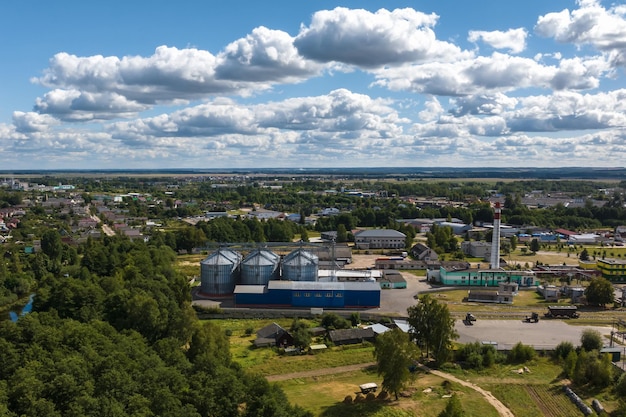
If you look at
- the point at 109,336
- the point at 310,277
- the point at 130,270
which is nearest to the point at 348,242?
the point at 310,277

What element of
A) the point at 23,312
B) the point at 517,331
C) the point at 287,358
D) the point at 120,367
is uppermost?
the point at 120,367

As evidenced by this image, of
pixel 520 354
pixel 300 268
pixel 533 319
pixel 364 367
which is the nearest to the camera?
pixel 364 367

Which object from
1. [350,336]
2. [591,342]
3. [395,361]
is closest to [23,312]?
[350,336]

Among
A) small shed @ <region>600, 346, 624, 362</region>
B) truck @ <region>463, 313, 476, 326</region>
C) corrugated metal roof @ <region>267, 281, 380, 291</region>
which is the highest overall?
corrugated metal roof @ <region>267, 281, 380, 291</region>

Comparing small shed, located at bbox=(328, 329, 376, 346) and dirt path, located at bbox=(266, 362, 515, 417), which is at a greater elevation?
small shed, located at bbox=(328, 329, 376, 346)

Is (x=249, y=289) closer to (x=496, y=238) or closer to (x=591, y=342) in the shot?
(x=591, y=342)

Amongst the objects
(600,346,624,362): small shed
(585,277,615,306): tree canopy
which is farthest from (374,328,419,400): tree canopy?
(585,277,615,306): tree canopy

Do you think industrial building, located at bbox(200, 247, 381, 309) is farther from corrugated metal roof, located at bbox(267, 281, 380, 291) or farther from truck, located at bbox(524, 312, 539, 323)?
truck, located at bbox(524, 312, 539, 323)
